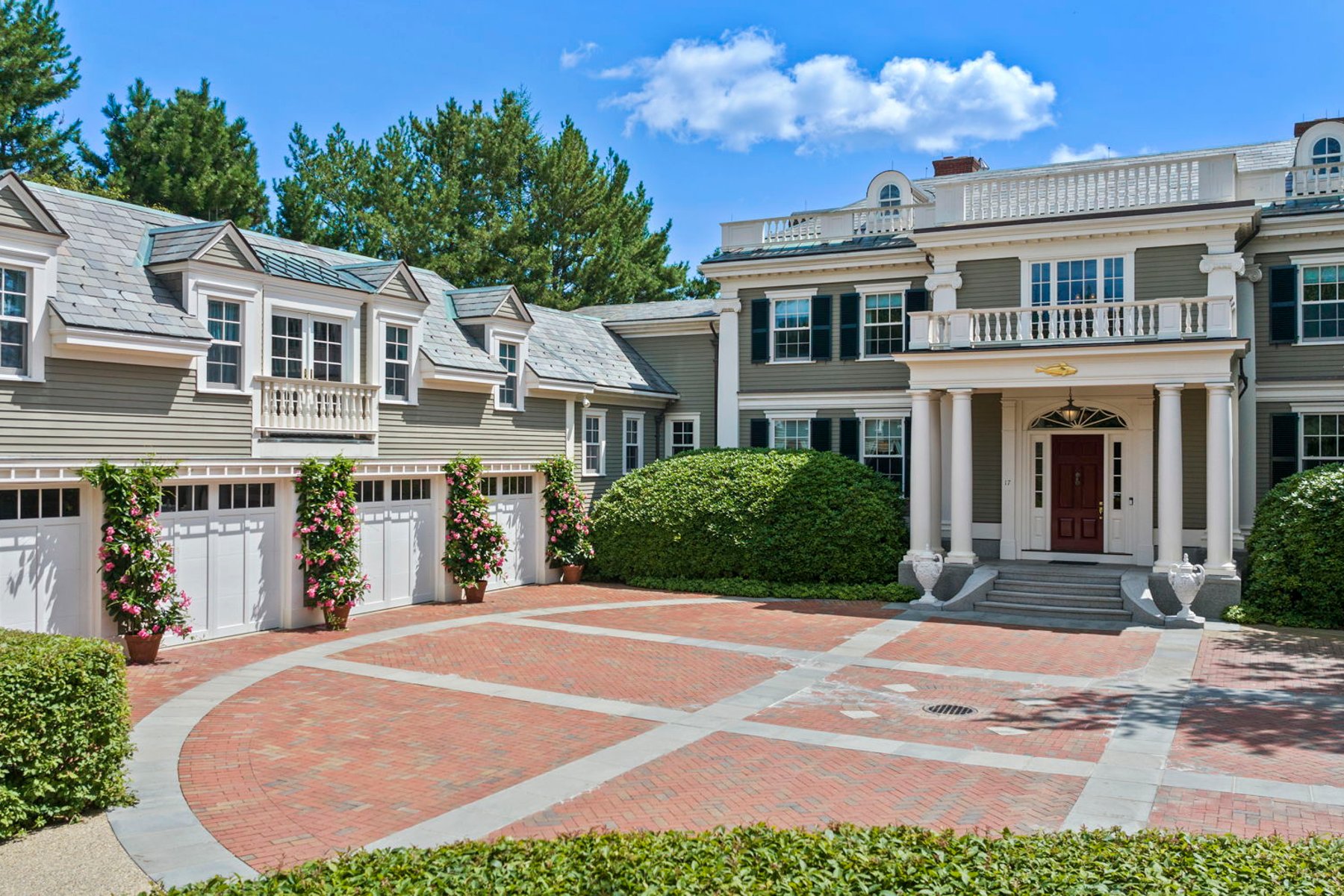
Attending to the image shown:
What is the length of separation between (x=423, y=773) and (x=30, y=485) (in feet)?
25.9

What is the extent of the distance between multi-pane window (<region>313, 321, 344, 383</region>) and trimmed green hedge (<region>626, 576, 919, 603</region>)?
8.48 m

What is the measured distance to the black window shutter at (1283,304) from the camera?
20.4 metres

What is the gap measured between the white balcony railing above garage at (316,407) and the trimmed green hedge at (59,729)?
8.02 metres

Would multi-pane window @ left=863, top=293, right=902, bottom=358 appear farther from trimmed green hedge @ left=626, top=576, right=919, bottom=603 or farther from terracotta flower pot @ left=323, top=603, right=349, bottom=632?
terracotta flower pot @ left=323, top=603, right=349, bottom=632

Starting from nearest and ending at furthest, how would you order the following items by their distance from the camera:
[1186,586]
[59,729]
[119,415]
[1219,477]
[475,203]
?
1. [59,729]
2. [119,415]
3. [1186,586]
4. [1219,477]
5. [475,203]

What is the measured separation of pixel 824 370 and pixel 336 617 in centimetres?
1339

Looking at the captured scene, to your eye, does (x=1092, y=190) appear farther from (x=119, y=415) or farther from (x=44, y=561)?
(x=44, y=561)

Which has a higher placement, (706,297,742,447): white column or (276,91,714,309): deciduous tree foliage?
(276,91,714,309): deciduous tree foliage

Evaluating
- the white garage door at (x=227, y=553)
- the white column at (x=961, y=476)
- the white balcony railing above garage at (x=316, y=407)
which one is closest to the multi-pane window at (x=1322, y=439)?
the white column at (x=961, y=476)

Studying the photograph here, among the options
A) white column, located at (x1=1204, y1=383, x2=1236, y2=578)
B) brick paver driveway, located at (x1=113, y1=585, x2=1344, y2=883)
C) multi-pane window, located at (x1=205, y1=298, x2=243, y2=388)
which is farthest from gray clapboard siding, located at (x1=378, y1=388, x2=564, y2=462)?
white column, located at (x1=1204, y1=383, x2=1236, y2=578)

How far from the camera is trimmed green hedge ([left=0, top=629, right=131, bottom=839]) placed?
7.68 m

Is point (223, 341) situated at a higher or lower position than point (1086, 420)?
higher

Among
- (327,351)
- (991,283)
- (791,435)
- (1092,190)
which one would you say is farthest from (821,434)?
(327,351)

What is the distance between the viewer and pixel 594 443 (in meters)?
25.5
